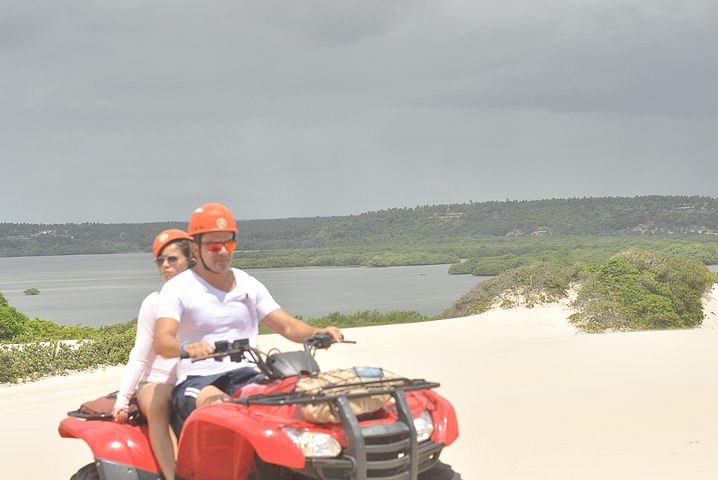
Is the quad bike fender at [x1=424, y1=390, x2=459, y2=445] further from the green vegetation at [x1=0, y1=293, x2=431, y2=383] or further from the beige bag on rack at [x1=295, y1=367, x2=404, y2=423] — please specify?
the green vegetation at [x1=0, y1=293, x2=431, y2=383]


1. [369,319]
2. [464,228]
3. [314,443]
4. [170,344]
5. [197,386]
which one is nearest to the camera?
[314,443]

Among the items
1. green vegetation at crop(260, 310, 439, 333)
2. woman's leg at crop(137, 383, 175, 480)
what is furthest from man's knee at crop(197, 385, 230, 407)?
green vegetation at crop(260, 310, 439, 333)

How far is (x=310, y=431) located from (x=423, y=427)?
0.58 meters

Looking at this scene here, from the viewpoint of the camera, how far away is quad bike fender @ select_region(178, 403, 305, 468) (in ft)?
13.3

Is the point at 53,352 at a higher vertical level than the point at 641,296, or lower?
lower

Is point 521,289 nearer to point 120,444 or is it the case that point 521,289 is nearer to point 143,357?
point 143,357

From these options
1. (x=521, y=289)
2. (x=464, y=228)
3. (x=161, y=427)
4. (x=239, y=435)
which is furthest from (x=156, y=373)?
(x=464, y=228)

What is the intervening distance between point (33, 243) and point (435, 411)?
369 ft

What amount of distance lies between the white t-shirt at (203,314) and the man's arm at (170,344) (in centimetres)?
5

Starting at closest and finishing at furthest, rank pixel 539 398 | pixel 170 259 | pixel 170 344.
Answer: pixel 170 344
pixel 170 259
pixel 539 398

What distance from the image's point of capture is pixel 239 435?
4.46m

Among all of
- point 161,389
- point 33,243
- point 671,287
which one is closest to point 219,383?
point 161,389

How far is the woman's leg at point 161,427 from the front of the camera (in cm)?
503

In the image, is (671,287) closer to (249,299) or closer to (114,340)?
(114,340)
